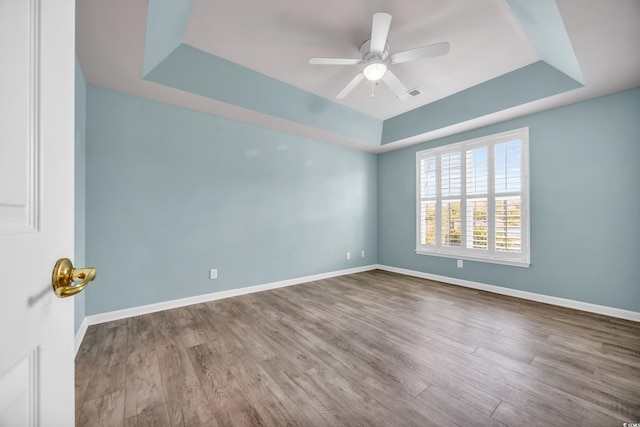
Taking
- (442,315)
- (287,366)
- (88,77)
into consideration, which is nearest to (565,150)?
(442,315)

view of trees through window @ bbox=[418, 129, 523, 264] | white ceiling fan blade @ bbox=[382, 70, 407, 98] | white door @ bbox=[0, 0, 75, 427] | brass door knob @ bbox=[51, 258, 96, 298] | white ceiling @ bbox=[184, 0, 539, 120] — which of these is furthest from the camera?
view of trees through window @ bbox=[418, 129, 523, 264]

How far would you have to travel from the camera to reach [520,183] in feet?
11.5

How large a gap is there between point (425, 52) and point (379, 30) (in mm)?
450

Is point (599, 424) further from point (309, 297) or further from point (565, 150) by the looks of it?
point (565, 150)

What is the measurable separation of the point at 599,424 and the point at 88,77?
15.4 feet

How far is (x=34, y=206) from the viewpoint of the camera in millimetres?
468

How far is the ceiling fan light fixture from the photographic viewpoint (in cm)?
241

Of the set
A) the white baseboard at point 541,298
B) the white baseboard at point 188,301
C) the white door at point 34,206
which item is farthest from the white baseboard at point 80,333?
the white baseboard at point 541,298

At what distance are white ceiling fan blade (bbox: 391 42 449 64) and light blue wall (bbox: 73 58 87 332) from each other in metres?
2.84

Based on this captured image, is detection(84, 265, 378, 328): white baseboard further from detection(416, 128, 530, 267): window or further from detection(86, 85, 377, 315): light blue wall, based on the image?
detection(416, 128, 530, 267): window

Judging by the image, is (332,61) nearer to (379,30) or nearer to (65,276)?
(379,30)

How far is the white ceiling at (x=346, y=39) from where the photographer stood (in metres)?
1.90

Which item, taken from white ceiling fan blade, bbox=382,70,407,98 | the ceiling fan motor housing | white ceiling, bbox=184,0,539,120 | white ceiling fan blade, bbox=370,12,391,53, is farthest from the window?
white ceiling fan blade, bbox=370,12,391,53

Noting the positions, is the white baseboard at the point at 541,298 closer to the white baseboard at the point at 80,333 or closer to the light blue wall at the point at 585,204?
the light blue wall at the point at 585,204
